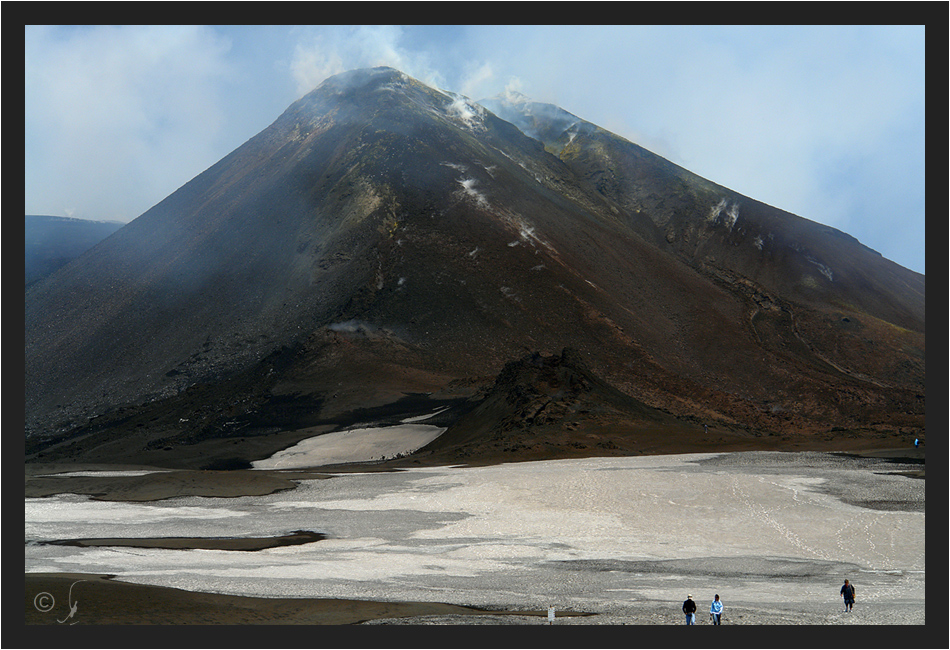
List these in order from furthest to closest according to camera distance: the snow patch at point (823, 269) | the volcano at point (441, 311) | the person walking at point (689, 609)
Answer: the snow patch at point (823, 269) → the volcano at point (441, 311) → the person walking at point (689, 609)

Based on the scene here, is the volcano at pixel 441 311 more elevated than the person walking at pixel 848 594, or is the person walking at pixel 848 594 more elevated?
the volcano at pixel 441 311

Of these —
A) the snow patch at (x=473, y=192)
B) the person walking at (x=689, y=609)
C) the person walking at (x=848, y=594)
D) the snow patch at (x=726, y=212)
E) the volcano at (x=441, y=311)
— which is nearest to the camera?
the person walking at (x=689, y=609)

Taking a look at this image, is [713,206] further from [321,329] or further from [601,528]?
[601,528]

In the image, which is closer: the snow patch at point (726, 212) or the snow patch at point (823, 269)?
the snow patch at point (823, 269)

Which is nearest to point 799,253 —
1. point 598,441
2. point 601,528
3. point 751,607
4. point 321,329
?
point 321,329

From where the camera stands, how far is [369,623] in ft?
51.6

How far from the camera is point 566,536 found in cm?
2917

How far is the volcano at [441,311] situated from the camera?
220ft
